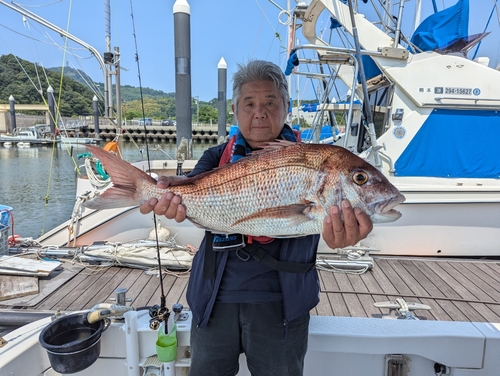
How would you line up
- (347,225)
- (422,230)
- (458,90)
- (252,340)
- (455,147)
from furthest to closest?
(455,147) → (458,90) → (422,230) → (252,340) → (347,225)

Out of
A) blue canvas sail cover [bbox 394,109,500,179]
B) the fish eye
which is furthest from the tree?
the fish eye

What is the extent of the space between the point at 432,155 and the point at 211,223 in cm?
515

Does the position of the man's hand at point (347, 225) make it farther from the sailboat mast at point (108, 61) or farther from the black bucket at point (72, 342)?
the sailboat mast at point (108, 61)

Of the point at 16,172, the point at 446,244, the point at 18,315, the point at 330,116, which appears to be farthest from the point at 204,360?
the point at 16,172

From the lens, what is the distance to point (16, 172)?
2167 centimetres

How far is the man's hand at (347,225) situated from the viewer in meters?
1.46

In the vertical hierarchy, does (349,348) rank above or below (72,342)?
below

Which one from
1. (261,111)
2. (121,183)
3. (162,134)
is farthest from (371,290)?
(162,134)

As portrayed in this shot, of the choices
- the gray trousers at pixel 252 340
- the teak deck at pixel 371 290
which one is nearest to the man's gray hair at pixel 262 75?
the gray trousers at pixel 252 340

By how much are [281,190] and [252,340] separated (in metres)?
0.74

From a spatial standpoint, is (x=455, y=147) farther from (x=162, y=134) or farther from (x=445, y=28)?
(x=162, y=134)

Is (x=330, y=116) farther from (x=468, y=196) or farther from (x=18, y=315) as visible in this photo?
(x=18, y=315)

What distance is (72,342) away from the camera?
1.78 metres

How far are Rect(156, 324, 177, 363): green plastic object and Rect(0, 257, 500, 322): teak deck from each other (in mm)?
1518
